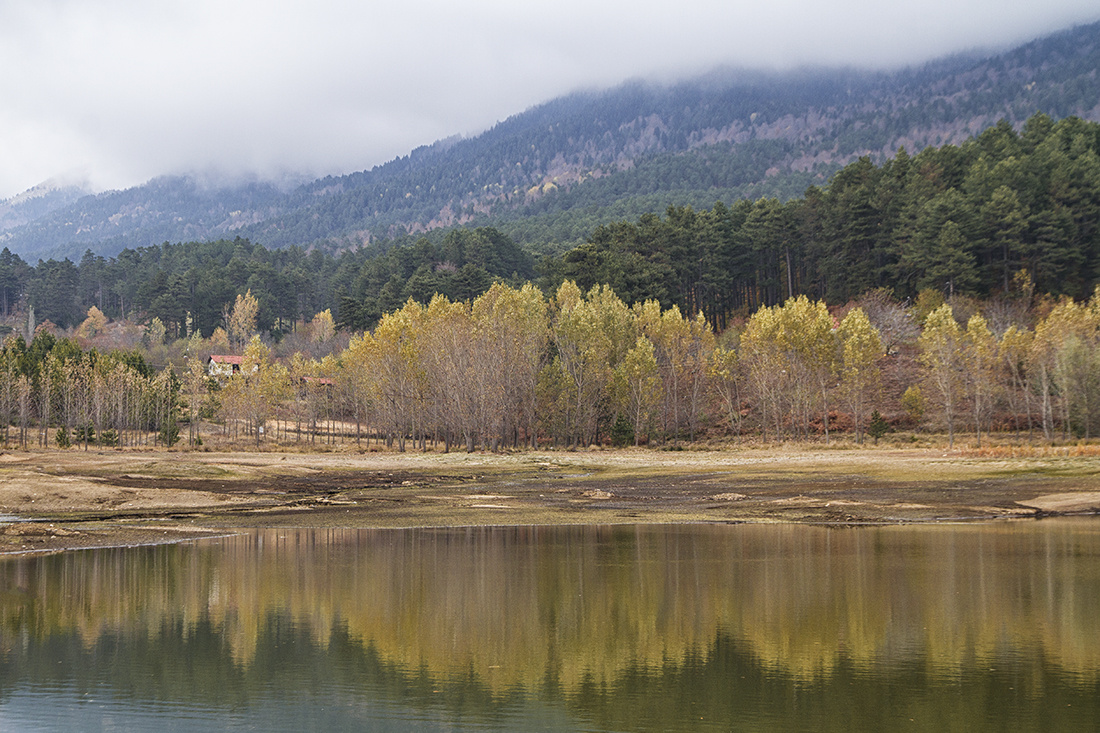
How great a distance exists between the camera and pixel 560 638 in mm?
17359

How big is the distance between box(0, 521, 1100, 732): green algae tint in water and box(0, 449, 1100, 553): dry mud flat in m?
7.62

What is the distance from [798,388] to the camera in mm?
81375

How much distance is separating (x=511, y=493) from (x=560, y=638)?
101 feet

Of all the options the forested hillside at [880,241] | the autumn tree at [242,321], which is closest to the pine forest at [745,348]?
the forested hillside at [880,241]

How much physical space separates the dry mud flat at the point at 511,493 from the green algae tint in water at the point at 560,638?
7.62m

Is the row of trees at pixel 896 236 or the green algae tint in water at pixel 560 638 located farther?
the row of trees at pixel 896 236

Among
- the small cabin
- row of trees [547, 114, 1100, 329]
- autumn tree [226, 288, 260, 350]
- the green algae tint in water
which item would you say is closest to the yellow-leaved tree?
row of trees [547, 114, 1100, 329]

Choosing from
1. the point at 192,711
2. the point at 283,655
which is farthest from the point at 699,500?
the point at 192,711

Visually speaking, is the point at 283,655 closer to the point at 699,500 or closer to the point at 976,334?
the point at 699,500

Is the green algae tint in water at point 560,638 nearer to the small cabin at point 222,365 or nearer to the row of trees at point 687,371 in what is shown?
the row of trees at point 687,371

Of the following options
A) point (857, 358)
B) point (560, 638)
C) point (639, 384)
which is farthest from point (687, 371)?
point (560, 638)

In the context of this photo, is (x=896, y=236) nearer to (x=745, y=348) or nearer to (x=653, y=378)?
(x=745, y=348)

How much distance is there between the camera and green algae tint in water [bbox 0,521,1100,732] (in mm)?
13117

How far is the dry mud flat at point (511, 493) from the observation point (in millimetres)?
36062
